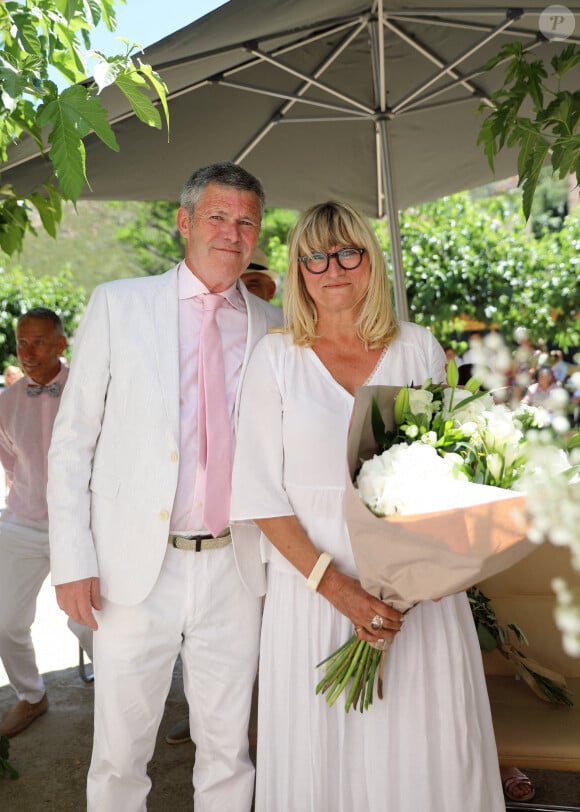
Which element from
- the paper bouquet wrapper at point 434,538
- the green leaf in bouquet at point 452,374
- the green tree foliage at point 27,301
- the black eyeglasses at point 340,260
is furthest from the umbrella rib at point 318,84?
the green tree foliage at point 27,301

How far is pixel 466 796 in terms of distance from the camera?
98.6 inches

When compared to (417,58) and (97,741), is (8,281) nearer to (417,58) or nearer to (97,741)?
(417,58)

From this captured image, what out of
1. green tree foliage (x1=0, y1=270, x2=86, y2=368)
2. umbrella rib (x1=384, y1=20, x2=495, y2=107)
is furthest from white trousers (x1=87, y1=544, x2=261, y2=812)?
green tree foliage (x1=0, y1=270, x2=86, y2=368)

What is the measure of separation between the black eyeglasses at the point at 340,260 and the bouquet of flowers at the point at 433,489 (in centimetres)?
54

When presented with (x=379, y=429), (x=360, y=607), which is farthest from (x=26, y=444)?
(x=379, y=429)

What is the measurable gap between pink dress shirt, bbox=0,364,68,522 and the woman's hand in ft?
9.24

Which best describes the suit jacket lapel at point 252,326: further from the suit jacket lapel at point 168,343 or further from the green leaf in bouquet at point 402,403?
the green leaf in bouquet at point 402,403

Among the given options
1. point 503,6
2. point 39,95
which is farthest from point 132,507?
point 503,6

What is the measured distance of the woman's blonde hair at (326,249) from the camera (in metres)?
2.71

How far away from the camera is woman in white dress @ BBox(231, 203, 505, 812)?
250cm

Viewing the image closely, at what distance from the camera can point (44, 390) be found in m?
5.11

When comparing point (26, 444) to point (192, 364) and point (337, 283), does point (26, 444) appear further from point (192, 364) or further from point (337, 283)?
point (337, 283)

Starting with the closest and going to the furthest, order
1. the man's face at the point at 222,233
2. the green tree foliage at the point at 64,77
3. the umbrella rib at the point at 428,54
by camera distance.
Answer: the green tree foliage at the point at 64,77, the man's face at the point at 222,233, the umbrella rib at the point at 428,54

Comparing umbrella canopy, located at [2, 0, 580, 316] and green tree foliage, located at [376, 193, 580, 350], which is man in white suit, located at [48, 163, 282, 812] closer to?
umbrella canopy, located at [2, 0, 580, 316]
